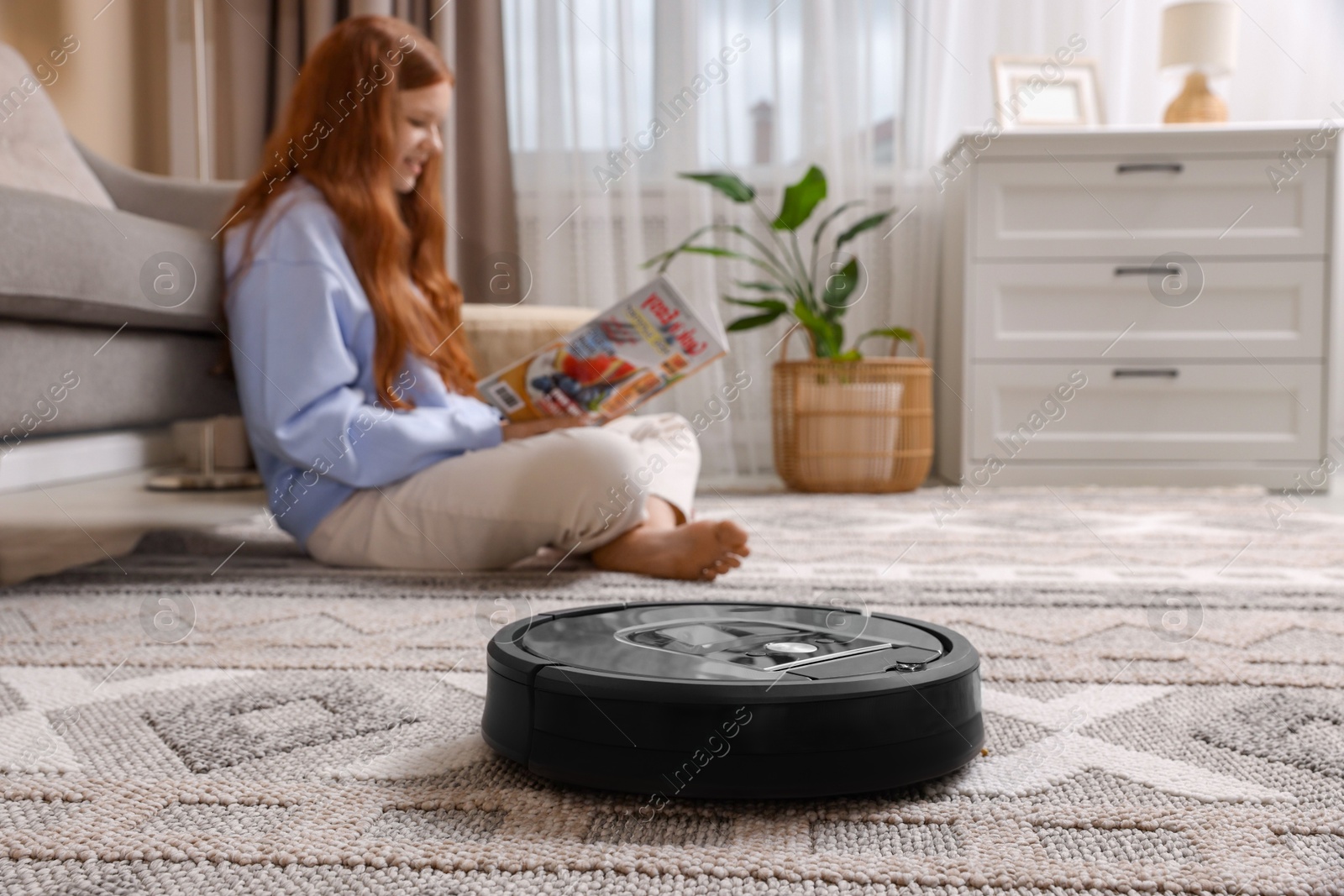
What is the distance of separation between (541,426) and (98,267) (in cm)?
46

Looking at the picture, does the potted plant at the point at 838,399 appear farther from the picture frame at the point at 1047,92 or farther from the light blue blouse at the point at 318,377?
the light blue blouse at the point at 318,377

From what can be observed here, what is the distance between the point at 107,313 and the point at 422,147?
1.29 feet

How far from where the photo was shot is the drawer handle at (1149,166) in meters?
2.07

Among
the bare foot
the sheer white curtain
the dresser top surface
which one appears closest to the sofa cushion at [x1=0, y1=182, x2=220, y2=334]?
the bare foot

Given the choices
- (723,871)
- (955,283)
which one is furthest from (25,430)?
(955,283)

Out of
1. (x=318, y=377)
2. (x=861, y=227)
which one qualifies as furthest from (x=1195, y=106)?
(x=318, y=377)

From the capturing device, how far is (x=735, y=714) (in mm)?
448

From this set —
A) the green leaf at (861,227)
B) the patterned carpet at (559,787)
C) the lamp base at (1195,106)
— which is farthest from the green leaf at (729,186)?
the patterned carpet at (559,787)

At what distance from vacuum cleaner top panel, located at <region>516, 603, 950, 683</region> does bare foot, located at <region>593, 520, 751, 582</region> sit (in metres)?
0.39

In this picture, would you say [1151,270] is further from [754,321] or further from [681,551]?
[681,551]

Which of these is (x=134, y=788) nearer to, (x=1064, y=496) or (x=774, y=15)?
(x=1064, y=496)

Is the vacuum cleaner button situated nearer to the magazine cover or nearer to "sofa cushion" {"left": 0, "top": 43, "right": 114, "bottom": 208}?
Answer: the magazine cover

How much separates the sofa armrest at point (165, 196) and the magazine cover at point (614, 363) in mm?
829

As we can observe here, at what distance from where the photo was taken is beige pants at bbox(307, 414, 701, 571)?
1.08 metres
